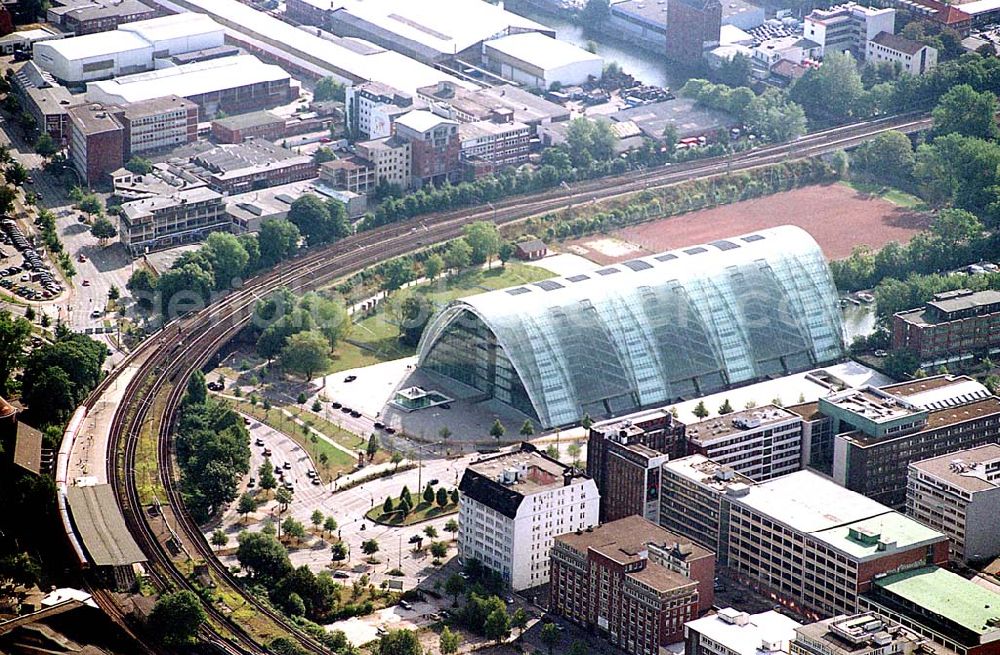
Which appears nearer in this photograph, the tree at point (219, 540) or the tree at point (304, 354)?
the tree at point (219, 540)

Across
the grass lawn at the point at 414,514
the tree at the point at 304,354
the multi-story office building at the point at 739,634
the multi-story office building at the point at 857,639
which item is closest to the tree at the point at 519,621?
the multi-story office building at the point at 739,634

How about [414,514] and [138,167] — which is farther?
[138,167]

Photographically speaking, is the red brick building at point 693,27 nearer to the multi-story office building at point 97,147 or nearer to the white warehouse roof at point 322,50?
the white warehouse roof at point 322,50

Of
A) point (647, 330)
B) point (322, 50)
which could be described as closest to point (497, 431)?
point (647, 330)

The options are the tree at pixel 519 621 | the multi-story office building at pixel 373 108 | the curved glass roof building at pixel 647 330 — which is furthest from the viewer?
the multi-story office building at pixel 373 108

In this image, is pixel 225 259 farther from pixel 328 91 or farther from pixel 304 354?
pixel 328 91

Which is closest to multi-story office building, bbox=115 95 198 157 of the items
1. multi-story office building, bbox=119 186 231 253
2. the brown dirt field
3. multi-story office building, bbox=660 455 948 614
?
multi-story office building, bbox=119 186 231 253

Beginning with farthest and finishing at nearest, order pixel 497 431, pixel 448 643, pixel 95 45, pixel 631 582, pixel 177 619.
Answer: pixel 95 45 → pixel 497 431 → pixel 631 582 → pixel 448 643 → pixel 177 619

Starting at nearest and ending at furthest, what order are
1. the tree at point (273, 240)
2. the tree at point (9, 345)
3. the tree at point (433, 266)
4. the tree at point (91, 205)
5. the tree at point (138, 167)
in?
the tree at point (9, 345)
the tree at point (433, 266)
the tree at point (273, 240)
the tree at point (91, 205)
the tree at point (138, 167)
